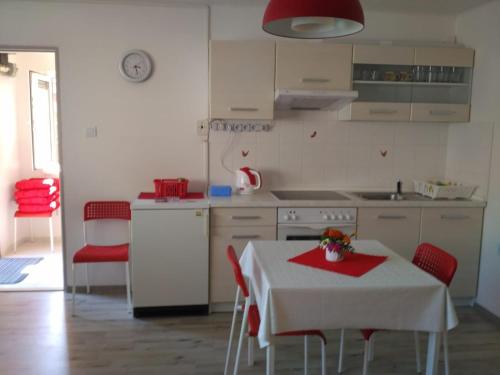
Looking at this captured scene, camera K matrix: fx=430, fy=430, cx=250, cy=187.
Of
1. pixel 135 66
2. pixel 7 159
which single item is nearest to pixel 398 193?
pixel 135 66

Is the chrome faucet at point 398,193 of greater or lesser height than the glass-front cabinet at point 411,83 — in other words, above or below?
below

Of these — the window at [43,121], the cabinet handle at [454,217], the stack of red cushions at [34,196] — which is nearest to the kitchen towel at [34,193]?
the stack of red cushions at [34,196]

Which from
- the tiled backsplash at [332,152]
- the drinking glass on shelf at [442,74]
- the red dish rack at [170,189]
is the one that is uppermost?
the drinking glass on shelf at [442,74]

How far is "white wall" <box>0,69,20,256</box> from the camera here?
4.51 meters

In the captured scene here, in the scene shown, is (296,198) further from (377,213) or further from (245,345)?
(245,345)

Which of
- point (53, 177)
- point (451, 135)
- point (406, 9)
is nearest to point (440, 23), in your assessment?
point (406, 9)

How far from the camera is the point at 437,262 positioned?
2.28 metres

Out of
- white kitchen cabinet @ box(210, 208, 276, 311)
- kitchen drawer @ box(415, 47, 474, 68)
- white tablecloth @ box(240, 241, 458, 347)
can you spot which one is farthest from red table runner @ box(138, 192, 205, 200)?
kitchen drawer @ box(415, 47, 474, 68)

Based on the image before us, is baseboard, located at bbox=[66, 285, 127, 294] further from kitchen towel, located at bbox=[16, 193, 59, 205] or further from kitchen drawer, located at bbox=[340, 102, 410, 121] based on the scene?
kitchen drawer, located at bbox=[340, 102, 410, 121]

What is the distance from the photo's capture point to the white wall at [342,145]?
11.9 ft

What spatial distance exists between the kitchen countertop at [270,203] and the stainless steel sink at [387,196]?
11 centimetres

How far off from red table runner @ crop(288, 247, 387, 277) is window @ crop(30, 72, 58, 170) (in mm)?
3954

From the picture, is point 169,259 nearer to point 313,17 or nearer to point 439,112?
point 313,17

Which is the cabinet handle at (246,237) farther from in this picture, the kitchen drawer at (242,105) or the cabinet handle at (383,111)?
the cabinet handle at (383,111)
